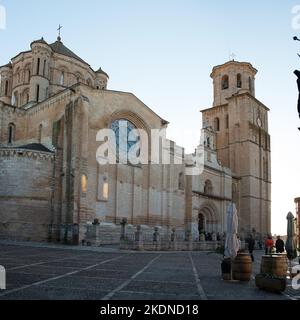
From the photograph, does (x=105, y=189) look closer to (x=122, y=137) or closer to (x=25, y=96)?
(x=122, y=137)

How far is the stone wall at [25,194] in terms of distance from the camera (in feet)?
92.2

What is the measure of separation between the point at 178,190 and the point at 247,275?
2978cm

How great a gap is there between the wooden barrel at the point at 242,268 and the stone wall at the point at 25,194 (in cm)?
2087

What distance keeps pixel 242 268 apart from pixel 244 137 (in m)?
41.8

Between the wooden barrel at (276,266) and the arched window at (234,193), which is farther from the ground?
the arched window at (234,193)

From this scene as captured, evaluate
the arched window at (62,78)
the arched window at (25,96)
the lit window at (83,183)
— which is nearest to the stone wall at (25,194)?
the lit window at (83,183)

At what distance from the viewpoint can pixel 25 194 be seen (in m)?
29.0

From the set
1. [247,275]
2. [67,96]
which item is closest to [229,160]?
[67,96]

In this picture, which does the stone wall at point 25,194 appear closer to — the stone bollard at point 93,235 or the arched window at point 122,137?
the stone bollard at point 93,235

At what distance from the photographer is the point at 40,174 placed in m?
29.8

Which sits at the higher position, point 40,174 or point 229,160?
point 229,160

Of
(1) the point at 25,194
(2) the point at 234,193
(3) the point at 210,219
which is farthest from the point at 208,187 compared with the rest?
(1) the point at 25,194

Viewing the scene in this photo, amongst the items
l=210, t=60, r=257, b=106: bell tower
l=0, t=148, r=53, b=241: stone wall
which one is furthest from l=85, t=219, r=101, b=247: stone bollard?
l=210, t=60, r=257, b=106: bell tower

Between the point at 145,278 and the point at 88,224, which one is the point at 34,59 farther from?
the point at 145,278
